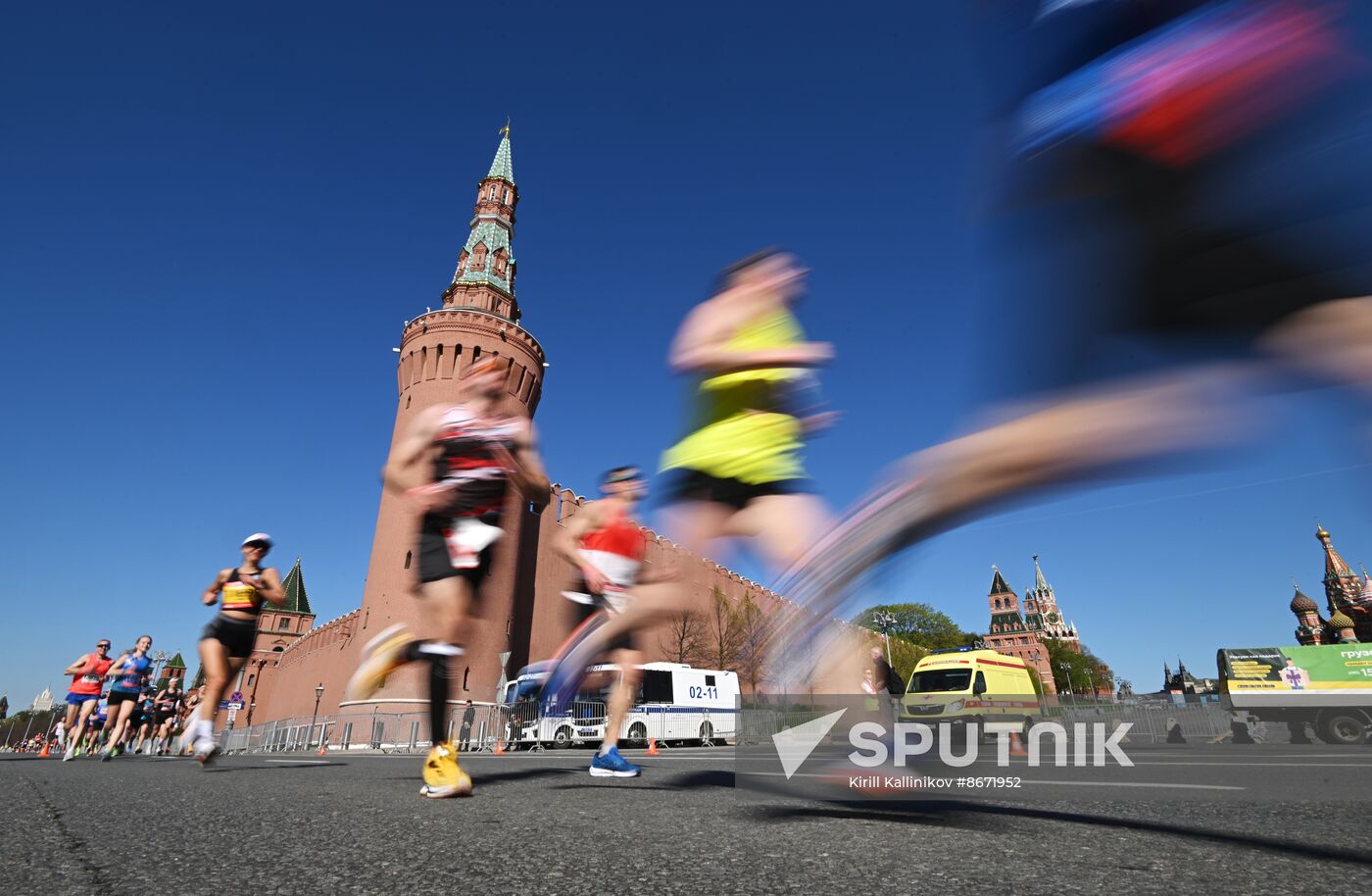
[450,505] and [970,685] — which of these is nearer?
[450,505]

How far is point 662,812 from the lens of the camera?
1.89 meters

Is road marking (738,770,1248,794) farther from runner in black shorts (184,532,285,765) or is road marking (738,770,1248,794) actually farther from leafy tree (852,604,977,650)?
leafy tree (852,604,977,650)

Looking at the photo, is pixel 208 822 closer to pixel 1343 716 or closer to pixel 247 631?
pixel 247 631

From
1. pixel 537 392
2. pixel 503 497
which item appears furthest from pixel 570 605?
pixel 537 392

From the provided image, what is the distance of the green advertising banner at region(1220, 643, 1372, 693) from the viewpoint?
15.6 metres

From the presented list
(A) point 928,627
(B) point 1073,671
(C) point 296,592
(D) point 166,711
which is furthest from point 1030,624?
(D) point 166,711

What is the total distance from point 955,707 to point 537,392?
2668 cm

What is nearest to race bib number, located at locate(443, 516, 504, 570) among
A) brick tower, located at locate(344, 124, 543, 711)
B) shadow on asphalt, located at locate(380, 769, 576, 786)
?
shadow on asphalt, located at locate(380, 769, 576, 786)

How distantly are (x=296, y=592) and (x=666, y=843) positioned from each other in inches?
2778

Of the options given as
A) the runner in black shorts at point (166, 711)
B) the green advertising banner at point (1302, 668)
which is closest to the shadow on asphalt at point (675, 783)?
the runner in black shorts at point (166, 711)

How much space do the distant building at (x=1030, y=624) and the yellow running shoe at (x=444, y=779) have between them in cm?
8564

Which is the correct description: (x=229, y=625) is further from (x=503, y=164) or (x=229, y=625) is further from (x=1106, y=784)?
(x=503, y=164)

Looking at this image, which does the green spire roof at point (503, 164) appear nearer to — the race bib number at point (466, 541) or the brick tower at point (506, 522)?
the brick tower at point (506, 522)

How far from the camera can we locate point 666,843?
1443 mm
